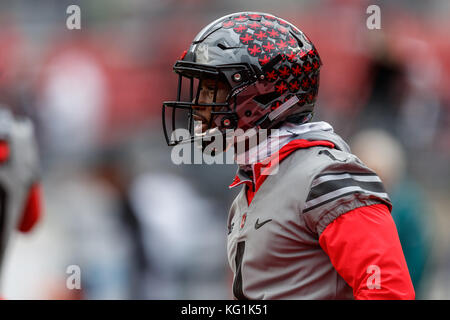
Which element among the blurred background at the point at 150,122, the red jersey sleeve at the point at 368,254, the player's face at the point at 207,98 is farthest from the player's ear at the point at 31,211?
the red jersey sleeve at the point at 368,254

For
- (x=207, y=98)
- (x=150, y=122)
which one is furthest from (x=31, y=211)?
(x=150, y=122)

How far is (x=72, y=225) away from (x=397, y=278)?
569 centimetres

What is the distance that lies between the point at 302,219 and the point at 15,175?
258cm

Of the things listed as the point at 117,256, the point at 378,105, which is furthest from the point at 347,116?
the point at 117,256

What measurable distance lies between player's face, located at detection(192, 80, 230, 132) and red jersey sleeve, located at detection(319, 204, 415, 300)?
63 centimetres

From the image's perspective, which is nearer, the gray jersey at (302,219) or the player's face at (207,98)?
the gray jersey at (302,219)

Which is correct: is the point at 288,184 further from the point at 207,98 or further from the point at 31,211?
the point at 31,211

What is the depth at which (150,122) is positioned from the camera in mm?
8703

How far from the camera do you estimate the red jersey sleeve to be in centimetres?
204

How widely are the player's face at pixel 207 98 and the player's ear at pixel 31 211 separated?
7.45 feet

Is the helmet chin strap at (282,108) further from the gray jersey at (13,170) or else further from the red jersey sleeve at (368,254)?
the gray jersey at (13,170)

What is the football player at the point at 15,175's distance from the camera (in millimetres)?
4262

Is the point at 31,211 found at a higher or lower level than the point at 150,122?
lower

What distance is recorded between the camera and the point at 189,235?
6758 millimetres
